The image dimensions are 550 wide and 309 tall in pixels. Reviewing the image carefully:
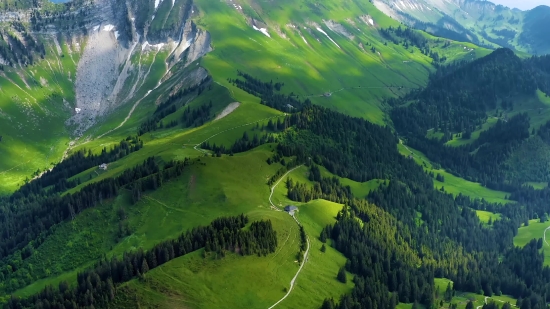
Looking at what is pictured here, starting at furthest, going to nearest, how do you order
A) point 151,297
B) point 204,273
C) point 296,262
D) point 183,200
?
point 183,200 → point 296,262 → point 204,273 → point 151,297

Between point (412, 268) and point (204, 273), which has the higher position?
point (204, 273)

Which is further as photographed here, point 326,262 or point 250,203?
point 250,203

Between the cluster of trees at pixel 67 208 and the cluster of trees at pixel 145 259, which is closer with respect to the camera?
the cluster of trees at pixel 145 259

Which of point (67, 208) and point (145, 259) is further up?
point (145, 259)

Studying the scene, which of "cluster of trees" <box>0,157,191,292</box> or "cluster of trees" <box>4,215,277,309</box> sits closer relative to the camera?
"cluster of trees" <box>4,215,277,309</box>

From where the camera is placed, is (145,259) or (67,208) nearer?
(145,259)

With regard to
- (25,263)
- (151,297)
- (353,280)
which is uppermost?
(151,297)

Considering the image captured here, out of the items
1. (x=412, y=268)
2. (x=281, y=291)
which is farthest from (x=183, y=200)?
(x=412, y=268)

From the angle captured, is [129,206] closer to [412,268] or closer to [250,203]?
[250,203]
